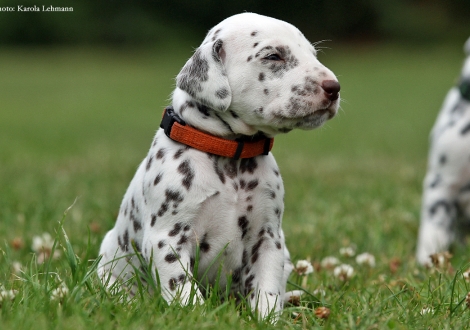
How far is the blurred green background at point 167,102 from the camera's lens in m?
6.52

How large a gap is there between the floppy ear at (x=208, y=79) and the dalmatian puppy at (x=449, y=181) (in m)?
2.71

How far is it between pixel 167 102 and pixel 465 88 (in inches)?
111

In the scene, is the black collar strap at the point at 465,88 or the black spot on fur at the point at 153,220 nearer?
the black spot on fur at the point at 153,220

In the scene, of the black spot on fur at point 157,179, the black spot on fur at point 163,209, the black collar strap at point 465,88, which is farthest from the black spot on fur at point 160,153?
the black collar strap at point 465,88

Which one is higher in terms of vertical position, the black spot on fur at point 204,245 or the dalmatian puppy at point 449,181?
the black spot on fur at point 204,245

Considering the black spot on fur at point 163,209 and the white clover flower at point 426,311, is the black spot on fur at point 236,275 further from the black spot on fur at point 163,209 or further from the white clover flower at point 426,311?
the white clover flower at point 426,311

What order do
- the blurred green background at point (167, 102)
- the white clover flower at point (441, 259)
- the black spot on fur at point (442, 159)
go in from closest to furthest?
the white clover flower at point (441, 259) → the black spot on fur at point (442, 159) → the blurred green background at point (167, 102)

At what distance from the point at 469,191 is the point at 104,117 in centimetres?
1330

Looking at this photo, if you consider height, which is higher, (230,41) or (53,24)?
(230,41)

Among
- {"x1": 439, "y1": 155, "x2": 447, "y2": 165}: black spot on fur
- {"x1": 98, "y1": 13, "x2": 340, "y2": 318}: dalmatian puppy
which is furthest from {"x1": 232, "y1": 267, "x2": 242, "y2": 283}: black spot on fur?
{"x1": 439, "y1": 155, "x2": 447, "y2": 165}: black spot on fur

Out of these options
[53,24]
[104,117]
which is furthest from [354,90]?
[53,24]

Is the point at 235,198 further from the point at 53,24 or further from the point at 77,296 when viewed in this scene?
the point at 53,24

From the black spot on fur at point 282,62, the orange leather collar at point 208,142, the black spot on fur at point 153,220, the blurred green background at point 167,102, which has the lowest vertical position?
the blurred green background at point 167,102

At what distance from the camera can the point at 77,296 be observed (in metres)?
3.09
